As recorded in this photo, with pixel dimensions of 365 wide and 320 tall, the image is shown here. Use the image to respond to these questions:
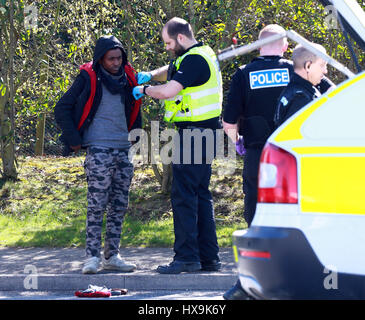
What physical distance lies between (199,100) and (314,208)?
9.78ft

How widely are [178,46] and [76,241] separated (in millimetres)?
3040

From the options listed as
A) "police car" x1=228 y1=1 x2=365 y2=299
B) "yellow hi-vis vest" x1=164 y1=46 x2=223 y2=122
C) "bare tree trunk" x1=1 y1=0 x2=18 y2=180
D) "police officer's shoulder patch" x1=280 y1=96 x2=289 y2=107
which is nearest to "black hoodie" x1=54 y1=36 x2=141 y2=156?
"yellow hi-vis vest" x1=164 y1=46 x2=223 y2=122

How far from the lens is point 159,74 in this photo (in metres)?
7.45

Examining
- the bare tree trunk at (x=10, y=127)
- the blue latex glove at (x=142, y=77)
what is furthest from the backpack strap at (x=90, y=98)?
the bare tree trunk at (x=10, y=127)

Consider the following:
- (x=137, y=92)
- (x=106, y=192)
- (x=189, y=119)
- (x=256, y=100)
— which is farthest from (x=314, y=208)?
(x=106, y=192)

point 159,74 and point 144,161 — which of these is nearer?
point 159,74

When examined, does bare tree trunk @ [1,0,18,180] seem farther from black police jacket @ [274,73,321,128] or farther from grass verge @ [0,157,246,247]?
black police jacket @ [274,73,321,128]

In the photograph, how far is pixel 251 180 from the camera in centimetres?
642

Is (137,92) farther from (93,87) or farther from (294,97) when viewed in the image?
(294,97)

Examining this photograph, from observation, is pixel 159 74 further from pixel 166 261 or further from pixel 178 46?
pixel 166 261

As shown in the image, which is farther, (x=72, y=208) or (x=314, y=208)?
(x=72, y=208)

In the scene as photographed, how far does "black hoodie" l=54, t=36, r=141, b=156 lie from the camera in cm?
696

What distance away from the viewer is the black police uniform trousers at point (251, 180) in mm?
6402
